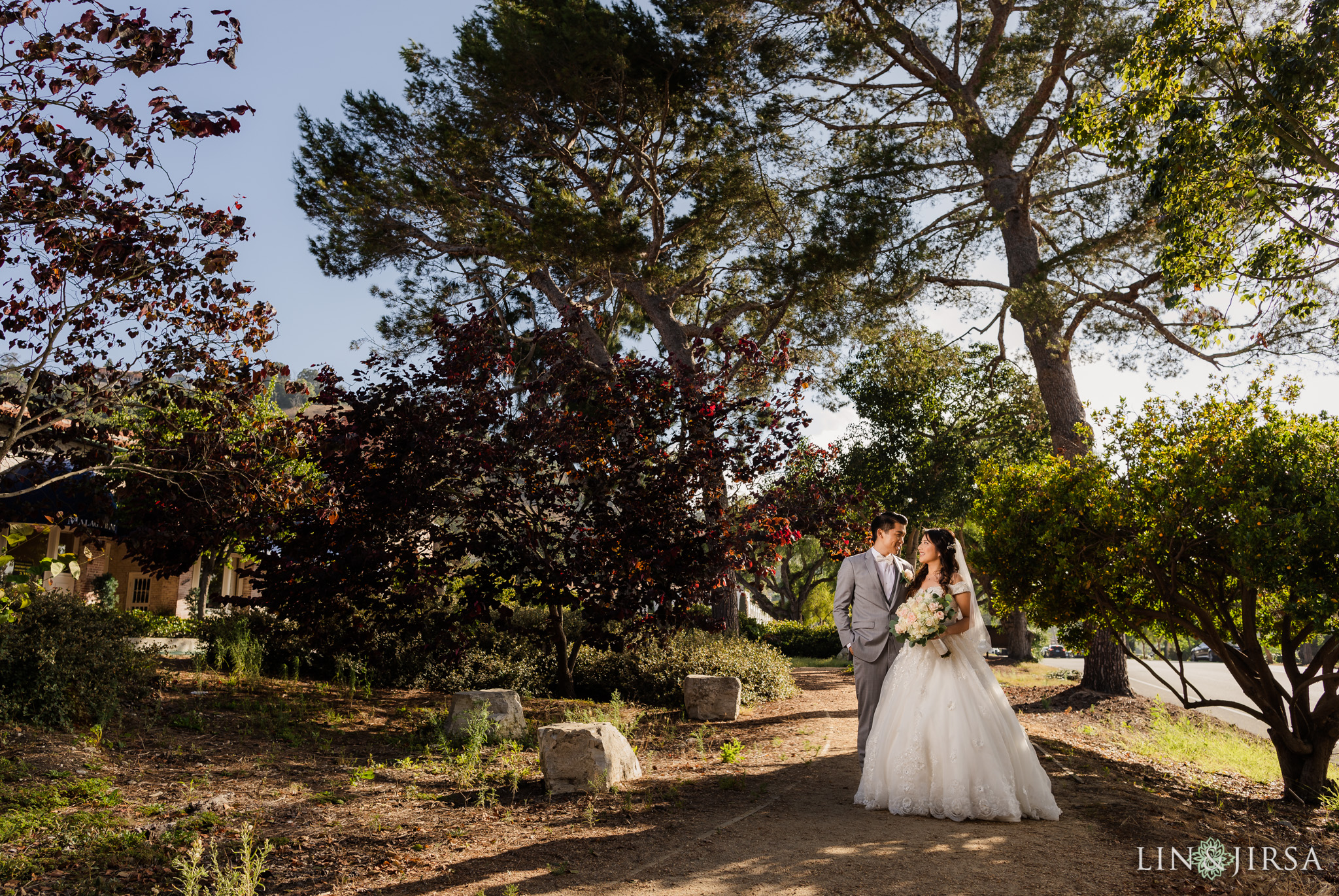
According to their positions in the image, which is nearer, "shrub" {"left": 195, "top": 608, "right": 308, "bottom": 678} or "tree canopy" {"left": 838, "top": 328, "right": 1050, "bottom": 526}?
"shrub" {"left": 195, "top": 608, "right": 308, "bottom": 678}

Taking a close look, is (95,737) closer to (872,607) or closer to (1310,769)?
(872,607)

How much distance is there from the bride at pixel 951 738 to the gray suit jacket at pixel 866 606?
0.53 m

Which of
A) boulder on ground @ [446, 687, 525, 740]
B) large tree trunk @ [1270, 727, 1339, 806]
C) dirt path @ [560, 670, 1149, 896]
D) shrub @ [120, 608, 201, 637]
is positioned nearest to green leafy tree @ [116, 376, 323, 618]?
boulder on ground @ [446, 687, 525, 740]

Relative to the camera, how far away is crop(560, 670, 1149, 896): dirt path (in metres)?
4.20

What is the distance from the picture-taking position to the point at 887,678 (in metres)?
6.20

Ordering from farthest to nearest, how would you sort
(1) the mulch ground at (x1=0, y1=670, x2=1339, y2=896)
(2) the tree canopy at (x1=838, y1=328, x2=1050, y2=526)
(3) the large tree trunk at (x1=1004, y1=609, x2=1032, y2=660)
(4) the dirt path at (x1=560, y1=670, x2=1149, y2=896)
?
(3) the large tree trunk at (x1=1004, y1=609, x2=1032, y2=660), (2) the tree canopy at (x1=838, y1=328, x2=1050, y2=526), (1) the mulch ground at (x1=0, y1=670, x2=1339, y2=896), (4) the dirt path at (x1=560, y1=670, x2=1149, y2=896)

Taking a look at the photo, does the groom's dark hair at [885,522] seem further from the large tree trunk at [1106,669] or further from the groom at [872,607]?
the large tree trunk at [1106,669]

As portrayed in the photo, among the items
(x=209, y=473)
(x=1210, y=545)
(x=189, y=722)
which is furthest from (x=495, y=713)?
(x=1210, y=545)

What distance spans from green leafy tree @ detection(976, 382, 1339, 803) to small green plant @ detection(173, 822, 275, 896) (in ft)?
23.3

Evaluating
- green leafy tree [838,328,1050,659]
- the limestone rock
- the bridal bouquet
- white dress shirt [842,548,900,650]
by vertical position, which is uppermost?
green leafy tree [838,328,1050,659]

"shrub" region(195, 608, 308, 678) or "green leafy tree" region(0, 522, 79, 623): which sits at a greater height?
"green leafy tree" region(0, 522, 79, 623)

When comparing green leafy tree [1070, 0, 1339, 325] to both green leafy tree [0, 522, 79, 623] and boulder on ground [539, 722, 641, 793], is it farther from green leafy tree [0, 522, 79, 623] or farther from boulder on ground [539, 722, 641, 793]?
green leafy tree [0, 522, 79, 623]

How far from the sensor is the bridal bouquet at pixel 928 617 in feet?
19.1

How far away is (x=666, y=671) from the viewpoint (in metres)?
11.2
